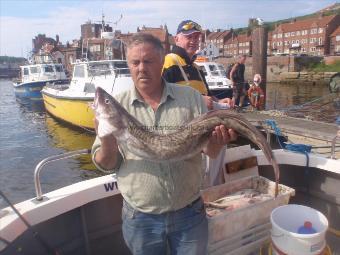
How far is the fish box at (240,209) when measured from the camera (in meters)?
3.50

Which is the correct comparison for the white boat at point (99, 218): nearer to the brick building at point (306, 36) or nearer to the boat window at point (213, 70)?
the boat window at point (213, 70)

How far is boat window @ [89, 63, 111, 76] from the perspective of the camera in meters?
17.7

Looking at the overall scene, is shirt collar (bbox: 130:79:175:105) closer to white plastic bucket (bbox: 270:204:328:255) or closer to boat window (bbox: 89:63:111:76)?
white plastic bucket (bbox: 270:204:328:255)

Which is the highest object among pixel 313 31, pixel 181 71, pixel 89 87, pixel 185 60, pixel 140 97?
pixel 313 31

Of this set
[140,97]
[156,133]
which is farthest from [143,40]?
[156,133]

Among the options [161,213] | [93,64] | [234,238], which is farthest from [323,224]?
[93,64]

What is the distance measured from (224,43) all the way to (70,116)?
101975mm

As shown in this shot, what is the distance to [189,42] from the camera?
168 inches

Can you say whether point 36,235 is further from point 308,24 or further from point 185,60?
point 308,24

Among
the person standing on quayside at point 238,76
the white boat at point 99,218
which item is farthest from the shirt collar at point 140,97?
the person standing on quayside at point 238,76

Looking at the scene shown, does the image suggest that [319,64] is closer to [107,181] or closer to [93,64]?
[93,64]

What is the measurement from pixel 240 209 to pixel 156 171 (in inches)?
60.5

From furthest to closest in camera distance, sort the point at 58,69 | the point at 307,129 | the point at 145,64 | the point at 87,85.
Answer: the point at 58,69 < the point at 87,85 < the point at 307,129 < the point at 145,64

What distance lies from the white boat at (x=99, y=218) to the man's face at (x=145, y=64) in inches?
55.2
